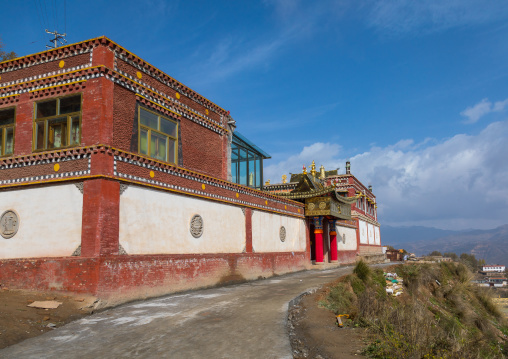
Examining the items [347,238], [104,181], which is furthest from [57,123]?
Result: [347,238]

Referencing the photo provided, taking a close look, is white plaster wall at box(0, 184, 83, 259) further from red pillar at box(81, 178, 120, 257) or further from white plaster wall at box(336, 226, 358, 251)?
white plaster wall at box(336, 226, 358, 251)

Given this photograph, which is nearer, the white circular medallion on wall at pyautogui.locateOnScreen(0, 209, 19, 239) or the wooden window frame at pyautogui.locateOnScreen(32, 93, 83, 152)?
the white circular medallion on wall at pyautogui.locateOnScreen(0, 209, 19, 239)

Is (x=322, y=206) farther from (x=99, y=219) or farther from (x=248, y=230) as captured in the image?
(x=99, y=219)

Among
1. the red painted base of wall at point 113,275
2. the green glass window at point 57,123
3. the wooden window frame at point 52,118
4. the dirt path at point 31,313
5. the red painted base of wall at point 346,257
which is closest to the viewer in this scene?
the dirt path at point 31,313

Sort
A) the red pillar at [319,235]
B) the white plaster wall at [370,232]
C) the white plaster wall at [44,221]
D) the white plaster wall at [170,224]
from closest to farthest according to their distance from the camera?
the white plaster wall at [44,221] → the white plaster wall at [170,224] → the red pillar at [319,235] → the white plaster wall at [370,232]

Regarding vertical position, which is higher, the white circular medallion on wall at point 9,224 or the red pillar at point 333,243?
the white circular medallion on wall at point 9,224

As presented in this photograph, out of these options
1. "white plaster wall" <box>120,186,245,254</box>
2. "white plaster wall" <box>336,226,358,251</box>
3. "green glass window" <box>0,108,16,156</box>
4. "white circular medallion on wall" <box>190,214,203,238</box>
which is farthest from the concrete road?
"white plaster wall" <box>336,226,358,251</box>

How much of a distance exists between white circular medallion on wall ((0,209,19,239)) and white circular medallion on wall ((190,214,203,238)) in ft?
20.7

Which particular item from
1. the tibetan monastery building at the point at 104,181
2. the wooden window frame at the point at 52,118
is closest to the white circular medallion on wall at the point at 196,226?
the tibetan monastery building at the point at 104,181

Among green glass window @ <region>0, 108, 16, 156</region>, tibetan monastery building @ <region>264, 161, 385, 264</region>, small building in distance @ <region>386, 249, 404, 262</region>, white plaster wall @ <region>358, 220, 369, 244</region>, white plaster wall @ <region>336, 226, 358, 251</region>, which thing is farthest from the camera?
small building in distance @ <region>386, 249, 404, 262</region>

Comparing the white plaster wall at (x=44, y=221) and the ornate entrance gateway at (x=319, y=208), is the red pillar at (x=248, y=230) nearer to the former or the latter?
the ornate entrance gateway at (x=319, y=208)

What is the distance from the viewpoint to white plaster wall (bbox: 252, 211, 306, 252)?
21859 mm

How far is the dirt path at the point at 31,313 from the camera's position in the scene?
28.7ft

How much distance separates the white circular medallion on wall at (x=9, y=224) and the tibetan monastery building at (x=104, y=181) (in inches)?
1.5
